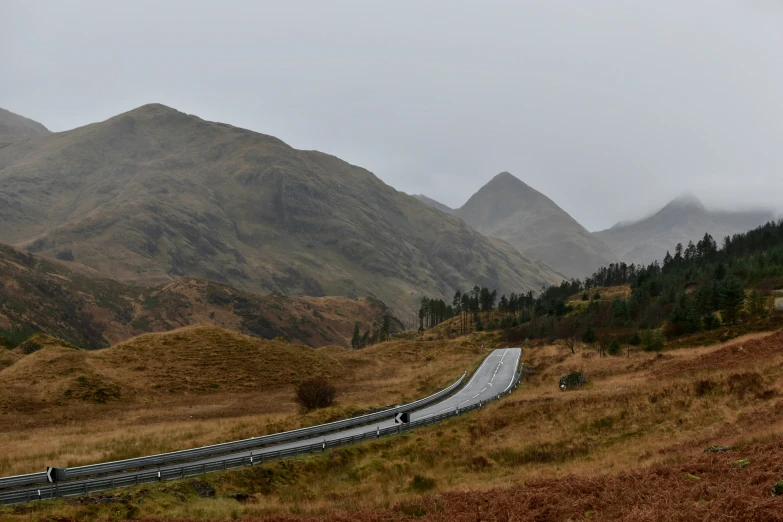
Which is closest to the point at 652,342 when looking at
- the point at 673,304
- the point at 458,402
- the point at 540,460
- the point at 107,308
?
the point at 458,402

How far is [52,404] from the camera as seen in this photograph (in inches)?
2007

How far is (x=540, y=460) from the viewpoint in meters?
24.9

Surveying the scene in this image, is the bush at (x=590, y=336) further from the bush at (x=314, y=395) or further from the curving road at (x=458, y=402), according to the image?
the bush at (x=314, y=395)

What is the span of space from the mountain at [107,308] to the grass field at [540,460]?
4915 inches

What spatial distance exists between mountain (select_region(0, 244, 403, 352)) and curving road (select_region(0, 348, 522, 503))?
113486 millimetres

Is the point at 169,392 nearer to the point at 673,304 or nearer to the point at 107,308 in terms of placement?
the point at 673,304

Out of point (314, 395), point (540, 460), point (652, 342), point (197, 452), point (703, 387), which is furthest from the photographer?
point (652, 342)

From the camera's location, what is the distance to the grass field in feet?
50.9

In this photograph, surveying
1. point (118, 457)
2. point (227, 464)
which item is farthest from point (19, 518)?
point (118, 457)

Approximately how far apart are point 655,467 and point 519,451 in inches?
403

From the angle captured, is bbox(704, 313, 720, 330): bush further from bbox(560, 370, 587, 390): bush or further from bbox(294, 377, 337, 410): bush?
bbox(294, 377, 337, 410): bush

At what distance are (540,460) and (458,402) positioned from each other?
20.7 m

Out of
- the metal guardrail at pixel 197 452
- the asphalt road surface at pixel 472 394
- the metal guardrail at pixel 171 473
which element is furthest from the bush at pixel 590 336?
the metal guardrail at pixel 171 473

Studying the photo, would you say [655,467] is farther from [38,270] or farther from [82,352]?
[38,270]
